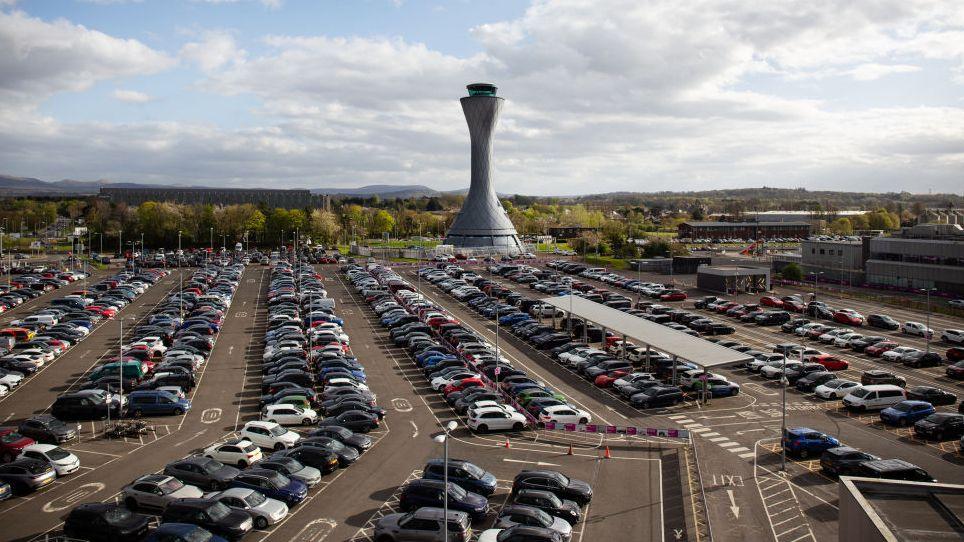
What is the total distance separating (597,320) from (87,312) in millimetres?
34363

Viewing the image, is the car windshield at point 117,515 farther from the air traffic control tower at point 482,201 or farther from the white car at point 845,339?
the air traffic control tower at point 482,201

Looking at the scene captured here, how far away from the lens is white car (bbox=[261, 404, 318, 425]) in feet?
90.1

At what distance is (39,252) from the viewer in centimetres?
9944

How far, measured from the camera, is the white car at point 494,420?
26484 mm

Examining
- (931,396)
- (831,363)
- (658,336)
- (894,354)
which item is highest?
(658,336)

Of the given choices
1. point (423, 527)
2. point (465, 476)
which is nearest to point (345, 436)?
point (465, 476)

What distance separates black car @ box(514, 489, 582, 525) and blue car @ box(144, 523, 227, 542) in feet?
24.5

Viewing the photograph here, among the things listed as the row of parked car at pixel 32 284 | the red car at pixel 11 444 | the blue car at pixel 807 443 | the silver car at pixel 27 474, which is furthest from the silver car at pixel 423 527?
the row of parked car at pixel 32 284

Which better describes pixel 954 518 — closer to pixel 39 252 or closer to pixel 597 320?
pixel 597 320

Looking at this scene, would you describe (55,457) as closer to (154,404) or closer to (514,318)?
(154,404)

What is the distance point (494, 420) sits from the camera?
87.0ft

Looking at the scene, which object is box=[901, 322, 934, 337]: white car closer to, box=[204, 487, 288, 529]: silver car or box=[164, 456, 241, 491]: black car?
box=[204, 487, 288, 529]: silver car

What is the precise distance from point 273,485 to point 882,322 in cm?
4174

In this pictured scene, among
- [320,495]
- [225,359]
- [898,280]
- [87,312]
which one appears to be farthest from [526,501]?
[898,280]
